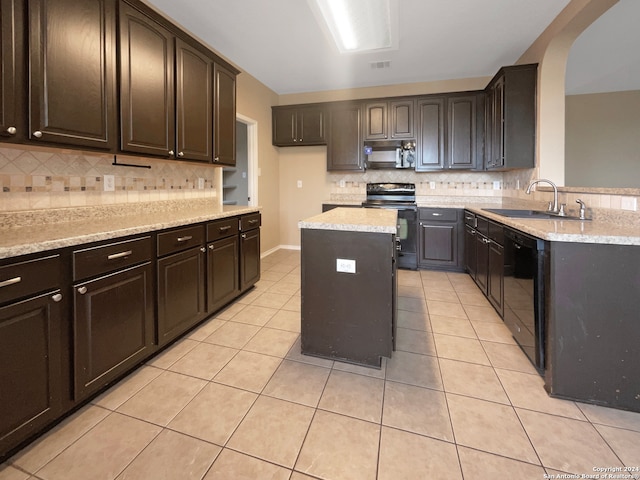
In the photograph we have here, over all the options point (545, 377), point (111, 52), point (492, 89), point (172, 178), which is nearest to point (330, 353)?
point (545, 377)

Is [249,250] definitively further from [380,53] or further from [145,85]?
[380,53]

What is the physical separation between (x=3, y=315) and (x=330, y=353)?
1592 mm

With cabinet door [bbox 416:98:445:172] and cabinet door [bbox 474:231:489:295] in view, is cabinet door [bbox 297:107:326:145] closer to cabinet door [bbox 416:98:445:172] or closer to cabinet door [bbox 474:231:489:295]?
cabinet door [bbox 416:98:445:172]

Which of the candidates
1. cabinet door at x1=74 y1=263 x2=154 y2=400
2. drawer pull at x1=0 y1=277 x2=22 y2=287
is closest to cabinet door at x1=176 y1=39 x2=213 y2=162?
cabinet door at x1=74 y1=263 x2=154 y2=400

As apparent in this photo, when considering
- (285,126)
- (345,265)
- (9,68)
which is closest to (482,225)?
(345,265)

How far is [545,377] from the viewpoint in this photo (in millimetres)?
1677

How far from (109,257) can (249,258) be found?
1563mm

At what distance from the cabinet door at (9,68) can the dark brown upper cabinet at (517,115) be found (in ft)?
13.1

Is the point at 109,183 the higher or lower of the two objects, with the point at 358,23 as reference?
lower

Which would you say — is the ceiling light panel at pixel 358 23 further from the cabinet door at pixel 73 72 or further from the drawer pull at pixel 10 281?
the drawer pull at pixel 10 281

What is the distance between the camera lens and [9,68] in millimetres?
1363

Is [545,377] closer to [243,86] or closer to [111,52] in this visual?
[111,52]

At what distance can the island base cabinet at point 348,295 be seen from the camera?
180cm

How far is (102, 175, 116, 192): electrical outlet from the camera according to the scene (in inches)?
85.7
